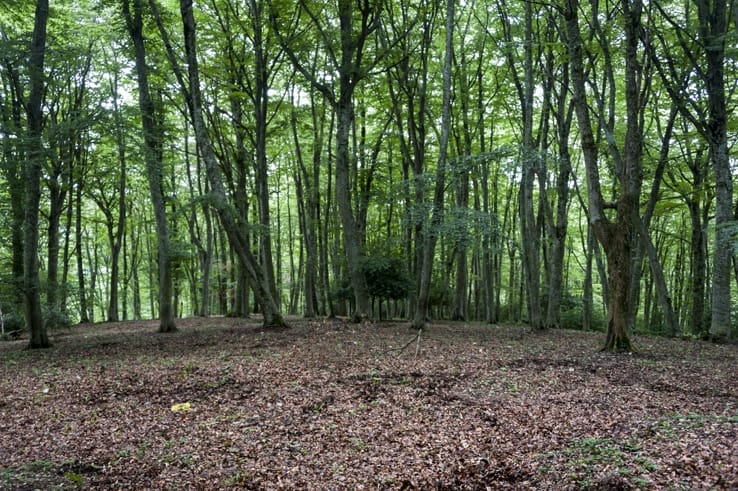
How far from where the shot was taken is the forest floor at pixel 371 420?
11.2ft

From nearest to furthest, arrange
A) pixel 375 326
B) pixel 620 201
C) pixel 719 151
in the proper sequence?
1. pixel 620 201
2. pixel 719 151
3. pixel 375 326

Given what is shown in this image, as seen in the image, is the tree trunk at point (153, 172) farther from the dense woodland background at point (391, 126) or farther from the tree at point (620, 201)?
the tree at point (620, 201)

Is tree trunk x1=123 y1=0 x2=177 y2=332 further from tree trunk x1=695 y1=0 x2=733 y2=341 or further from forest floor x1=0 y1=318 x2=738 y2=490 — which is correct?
tree trunk x1=695 y1=0 x2=733 y2=341

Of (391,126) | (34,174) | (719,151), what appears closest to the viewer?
(34,174)

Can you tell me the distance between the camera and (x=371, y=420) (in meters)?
4.63

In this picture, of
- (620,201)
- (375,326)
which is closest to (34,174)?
(375,326)

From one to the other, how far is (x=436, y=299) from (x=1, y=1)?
15120 mm

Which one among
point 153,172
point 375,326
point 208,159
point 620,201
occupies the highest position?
point 208,159

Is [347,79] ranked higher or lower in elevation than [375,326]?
higher

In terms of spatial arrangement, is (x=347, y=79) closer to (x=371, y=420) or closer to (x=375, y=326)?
(x=375, y=326)

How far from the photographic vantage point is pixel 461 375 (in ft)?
20.7

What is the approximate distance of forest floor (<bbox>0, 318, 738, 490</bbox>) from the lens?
11.2 feet

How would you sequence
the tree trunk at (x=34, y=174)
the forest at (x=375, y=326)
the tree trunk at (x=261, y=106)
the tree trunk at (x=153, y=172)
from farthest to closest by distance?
the tree trunk at (x=261, y=106) < the tree trunk at (x=153, y=172) < the tree trunk at (x=34, y=174) < the forest at (x=375, y=326)

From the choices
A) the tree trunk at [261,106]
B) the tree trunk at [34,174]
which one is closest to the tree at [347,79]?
the tree trunk at [261,106]
